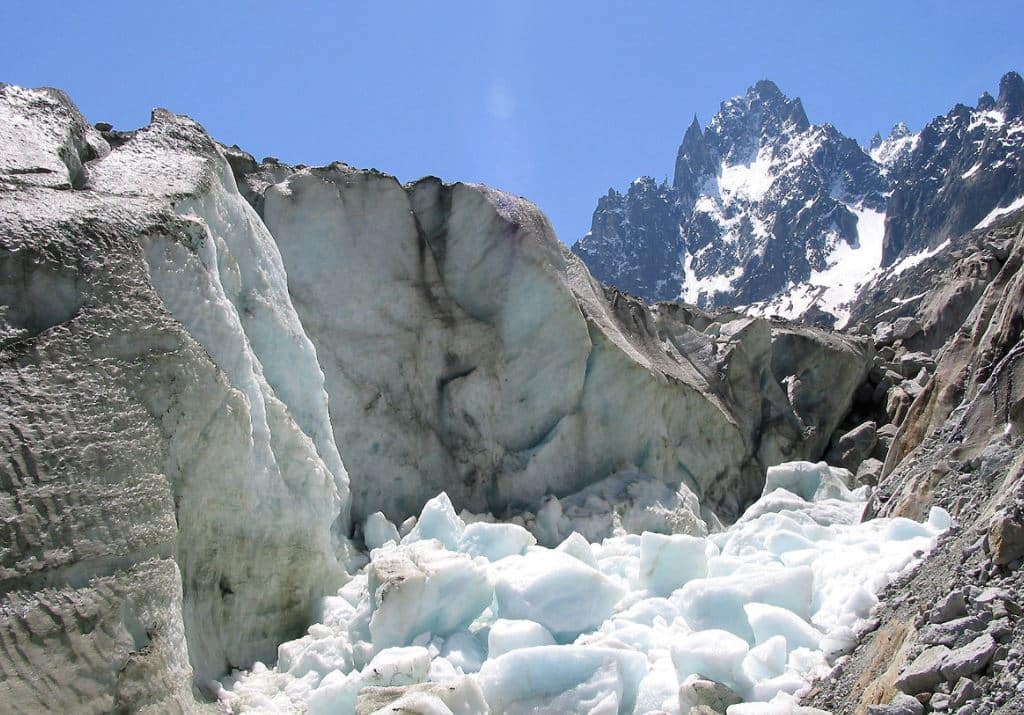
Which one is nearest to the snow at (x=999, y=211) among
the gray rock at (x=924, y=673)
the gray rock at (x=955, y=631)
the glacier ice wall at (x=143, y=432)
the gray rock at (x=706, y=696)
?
the glacier ice wall at (x=143, y=432)

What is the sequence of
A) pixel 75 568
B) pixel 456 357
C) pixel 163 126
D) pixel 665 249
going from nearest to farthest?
1. pixel 75 568
2. pixel 163 126
3. pixel 456 357
4. pixel 665 249

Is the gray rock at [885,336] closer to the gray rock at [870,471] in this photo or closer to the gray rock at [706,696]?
the gray rock at [870,471]

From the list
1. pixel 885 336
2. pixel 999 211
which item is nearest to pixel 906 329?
pixel 885 336

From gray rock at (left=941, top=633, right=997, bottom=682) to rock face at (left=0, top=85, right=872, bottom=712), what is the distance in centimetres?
515

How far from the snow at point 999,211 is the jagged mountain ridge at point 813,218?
0.83 metres

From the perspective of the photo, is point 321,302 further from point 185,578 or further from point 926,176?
point 926,176

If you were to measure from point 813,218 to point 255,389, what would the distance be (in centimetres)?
16757

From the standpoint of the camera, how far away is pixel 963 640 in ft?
17.5

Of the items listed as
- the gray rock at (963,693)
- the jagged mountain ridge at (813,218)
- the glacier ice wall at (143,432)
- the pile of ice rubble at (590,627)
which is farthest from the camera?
the jagged mountain ridge at (813,218)

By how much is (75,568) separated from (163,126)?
639 centimetres

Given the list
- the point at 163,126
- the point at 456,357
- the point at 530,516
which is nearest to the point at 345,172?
the point at 456,357

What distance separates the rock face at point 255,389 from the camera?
6.34 metres

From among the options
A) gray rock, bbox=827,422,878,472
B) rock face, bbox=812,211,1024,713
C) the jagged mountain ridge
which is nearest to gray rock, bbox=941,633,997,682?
rock face, bbox=812,211,1024,713

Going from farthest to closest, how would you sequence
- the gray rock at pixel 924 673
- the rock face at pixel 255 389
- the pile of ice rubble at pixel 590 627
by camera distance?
1. the pile of ice rubble at pixel 590 627
2. the rock face at pixel 255 389
3. the gray rock at pixel 924 673
